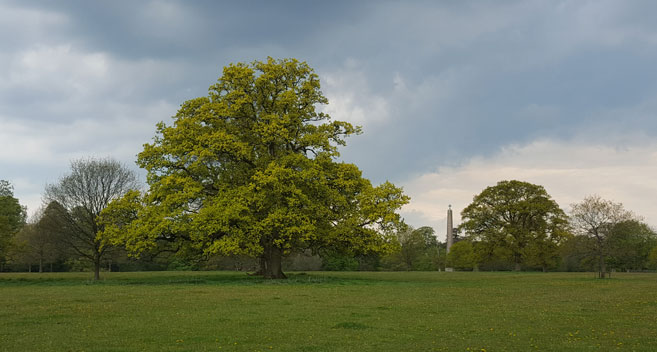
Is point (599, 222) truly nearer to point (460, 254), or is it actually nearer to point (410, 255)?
point (460, 254)

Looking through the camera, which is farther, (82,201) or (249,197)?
(82,201)

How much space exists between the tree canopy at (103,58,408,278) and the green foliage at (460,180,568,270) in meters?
38.8

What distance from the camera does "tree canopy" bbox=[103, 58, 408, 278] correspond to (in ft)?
120

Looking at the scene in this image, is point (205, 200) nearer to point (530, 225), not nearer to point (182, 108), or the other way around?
point (182, 108)

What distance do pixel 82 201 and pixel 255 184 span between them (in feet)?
71.6

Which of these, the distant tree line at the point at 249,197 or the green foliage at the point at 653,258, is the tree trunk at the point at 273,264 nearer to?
the distant tree line at the point at 249,197

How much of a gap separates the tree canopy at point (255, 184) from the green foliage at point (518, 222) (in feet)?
127

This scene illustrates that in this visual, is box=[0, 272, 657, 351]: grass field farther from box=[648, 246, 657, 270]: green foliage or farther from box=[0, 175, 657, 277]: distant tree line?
box=[648, 246, 657, 270]: green foliage

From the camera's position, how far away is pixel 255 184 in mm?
36938

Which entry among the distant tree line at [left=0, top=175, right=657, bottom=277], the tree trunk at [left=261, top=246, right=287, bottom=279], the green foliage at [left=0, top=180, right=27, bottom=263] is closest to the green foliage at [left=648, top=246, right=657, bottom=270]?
the distant tree line at [left=0, top=175, right=657, bottom=277]

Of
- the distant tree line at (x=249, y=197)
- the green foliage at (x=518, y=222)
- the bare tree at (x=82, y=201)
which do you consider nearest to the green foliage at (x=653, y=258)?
the green foliage at (x=518, y=222)

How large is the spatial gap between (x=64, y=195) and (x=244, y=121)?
68.1ft

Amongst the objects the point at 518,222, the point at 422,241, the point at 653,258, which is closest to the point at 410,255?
the point at 422,241

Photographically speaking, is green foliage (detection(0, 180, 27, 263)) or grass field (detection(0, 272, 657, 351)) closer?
grass field (detection(0, 272, 657, 351))
